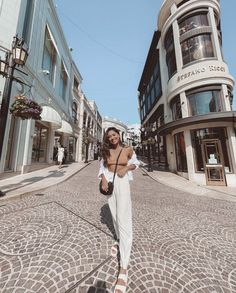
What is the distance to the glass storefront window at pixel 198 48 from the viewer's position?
10.8m

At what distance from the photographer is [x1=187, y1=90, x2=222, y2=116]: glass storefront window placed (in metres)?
9.87

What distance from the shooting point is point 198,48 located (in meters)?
11.0

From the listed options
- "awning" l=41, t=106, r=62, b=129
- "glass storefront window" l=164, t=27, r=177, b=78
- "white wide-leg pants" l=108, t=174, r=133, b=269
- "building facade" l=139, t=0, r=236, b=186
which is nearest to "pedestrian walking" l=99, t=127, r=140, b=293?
"white wide-leg pants" l=108, t=174, r=133, b=269

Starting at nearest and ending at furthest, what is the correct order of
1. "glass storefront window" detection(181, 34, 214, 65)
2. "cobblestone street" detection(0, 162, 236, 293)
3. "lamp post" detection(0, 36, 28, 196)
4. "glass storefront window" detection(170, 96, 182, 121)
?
"cobblestone street" detection(0, 162, 236, 293) → "lamp post" detection(0, 36, 28, 196) → "glass storefront window" detection(181, 34, 214, 65) → "glass storefront window" detection(170, 96, 182, 121)

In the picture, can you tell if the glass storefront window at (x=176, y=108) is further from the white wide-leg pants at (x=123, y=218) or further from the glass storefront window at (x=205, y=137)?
the white wide-leg pants at (x=123, y=218)

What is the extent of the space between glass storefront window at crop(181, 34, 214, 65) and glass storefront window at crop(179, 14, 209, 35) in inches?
40.9

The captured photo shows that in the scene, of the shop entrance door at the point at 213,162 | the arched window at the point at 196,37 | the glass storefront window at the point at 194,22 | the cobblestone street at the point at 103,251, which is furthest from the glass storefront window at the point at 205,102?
the cobblestone street at the point at 103,251

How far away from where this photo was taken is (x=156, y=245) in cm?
263

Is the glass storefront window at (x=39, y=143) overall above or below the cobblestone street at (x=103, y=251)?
above

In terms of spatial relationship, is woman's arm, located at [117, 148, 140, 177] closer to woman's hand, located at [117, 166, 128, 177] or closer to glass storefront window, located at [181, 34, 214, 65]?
woman's hand, located at [117, 166, 128, 177]

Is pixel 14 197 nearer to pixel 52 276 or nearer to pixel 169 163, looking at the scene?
pixel 52 276

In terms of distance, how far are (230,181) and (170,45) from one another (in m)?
12.9

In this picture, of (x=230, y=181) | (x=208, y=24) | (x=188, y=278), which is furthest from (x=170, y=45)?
(x=188, y=278)

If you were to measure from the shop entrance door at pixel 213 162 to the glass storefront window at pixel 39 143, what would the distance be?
1228 cm
